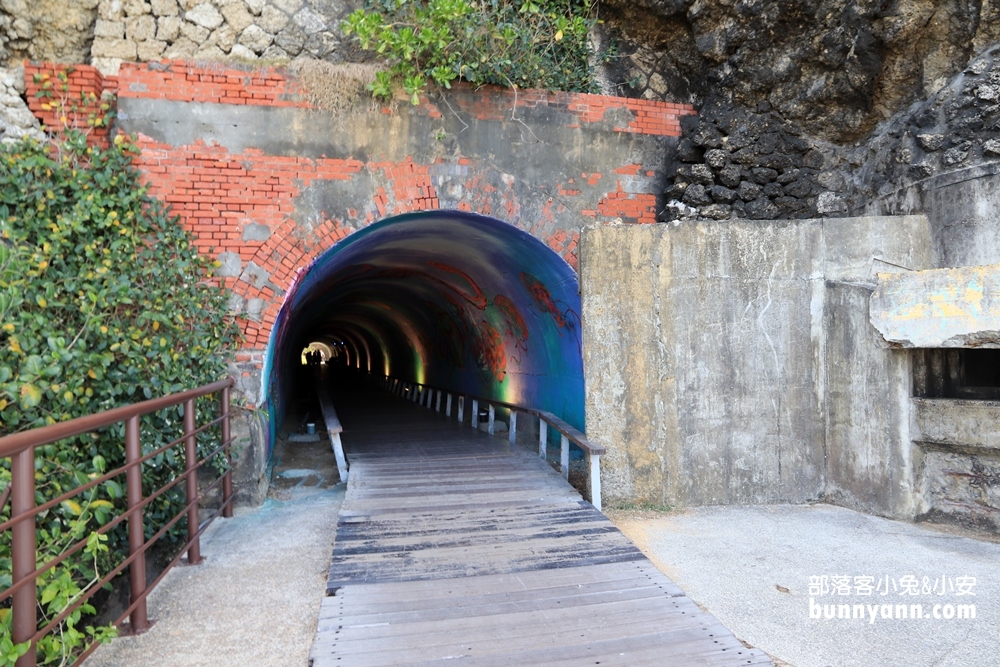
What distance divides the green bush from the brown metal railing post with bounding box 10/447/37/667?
6.60 feet

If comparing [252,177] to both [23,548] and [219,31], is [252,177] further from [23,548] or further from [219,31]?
[23,548]

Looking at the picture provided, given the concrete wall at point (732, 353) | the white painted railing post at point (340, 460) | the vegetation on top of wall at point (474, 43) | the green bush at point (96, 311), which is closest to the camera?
the green bush at point (96, 311)

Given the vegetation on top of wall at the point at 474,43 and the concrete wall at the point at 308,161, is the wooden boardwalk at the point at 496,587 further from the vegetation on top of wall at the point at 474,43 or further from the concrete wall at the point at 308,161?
the vegetation on top of wall at the point at 474,43

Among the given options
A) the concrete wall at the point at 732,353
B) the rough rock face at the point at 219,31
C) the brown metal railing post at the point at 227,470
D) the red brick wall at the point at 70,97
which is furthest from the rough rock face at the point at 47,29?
the concrete wall at the point at 732,353

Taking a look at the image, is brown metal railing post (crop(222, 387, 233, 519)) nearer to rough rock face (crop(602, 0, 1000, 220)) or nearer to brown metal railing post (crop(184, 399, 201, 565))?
brown metal railing post (crop(184, 399, 201, 565))

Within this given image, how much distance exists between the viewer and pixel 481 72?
21.3ft

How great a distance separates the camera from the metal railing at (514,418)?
545 centimetres

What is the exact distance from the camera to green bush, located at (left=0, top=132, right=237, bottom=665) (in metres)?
4.61

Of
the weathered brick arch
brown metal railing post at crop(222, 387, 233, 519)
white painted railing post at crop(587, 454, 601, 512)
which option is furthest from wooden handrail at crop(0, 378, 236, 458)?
white painted railing post at crop(587, 454, 601, 512)

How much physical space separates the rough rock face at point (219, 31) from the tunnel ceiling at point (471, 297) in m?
2.12

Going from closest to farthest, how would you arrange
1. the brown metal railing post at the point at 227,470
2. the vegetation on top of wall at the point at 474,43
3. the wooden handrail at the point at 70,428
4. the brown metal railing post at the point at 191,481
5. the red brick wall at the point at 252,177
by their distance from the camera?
the wooden handrail at the point at 70,428, the brown metal railing post at the point at 191,481, the brown metal railing post at the point at 227,470, the red brick wall at the point at 252,177, the vegetation on top of wall at the point at 474,43

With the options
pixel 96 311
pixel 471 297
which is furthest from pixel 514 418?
pixel 96 311

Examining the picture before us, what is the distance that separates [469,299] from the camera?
Result: 419 inches

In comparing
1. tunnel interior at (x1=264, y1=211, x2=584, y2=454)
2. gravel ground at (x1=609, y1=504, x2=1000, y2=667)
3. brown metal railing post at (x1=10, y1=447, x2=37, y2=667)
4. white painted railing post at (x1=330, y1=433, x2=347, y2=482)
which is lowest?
gravel ground at (x1=609, y1=504, x2=1000, y2=667)
